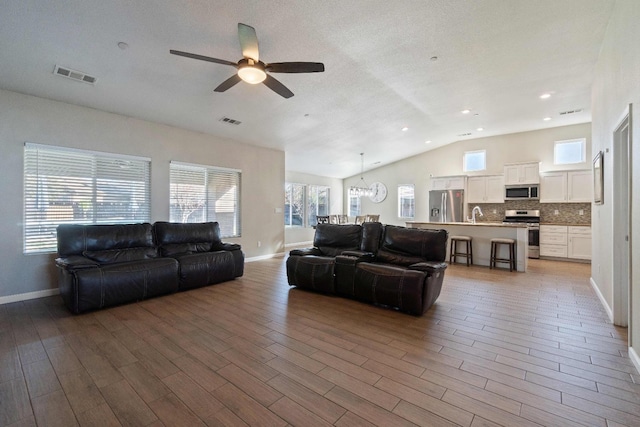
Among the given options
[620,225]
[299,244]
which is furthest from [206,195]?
[620,225]

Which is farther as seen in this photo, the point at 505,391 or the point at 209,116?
the point at 209,116

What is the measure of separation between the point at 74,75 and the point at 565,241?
33.4ft

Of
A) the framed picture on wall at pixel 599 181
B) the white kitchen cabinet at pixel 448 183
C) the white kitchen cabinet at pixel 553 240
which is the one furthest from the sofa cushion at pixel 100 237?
the white kitchen cabinet at pixel 553 240

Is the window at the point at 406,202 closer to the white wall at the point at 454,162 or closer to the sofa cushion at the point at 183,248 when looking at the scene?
the white wall at the point at 454,162

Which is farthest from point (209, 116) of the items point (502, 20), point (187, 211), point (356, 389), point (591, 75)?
point (591, 75)

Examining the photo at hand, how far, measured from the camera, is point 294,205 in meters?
10.1

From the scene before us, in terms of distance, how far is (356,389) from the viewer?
78.8 inches

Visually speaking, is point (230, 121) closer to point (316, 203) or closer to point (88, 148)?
point (88, 148)

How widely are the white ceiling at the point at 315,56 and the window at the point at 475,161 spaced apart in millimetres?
2419

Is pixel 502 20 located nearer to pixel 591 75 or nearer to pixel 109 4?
pixel 591 75

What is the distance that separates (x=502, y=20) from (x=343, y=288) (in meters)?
3.83

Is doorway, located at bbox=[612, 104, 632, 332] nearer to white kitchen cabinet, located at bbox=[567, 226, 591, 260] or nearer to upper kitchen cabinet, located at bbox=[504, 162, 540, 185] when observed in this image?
white kitchen cabinet, located at bbox=[567, 226, 591, 260]

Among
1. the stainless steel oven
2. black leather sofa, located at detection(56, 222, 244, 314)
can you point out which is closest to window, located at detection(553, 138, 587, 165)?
the stainless steel oven

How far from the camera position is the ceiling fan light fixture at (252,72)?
2928 mm
